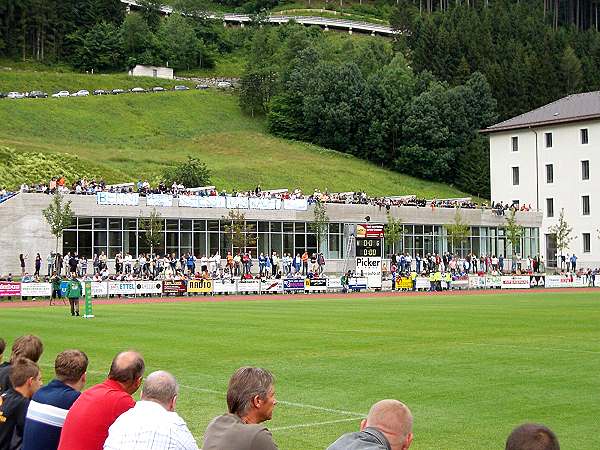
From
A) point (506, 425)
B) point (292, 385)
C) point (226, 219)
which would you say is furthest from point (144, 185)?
point (506, 425)

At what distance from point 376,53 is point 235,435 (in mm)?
146677

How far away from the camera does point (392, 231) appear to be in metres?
79.1

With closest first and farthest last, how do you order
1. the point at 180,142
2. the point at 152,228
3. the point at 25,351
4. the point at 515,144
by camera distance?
the point at 25,351
the point at 152,228
the point at 515,144
the point at 180,142

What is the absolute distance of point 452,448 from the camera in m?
13.0

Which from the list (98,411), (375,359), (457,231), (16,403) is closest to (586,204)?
(457,231)

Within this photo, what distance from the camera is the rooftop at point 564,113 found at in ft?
311

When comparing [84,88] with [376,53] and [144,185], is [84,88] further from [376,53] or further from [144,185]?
[144,185]

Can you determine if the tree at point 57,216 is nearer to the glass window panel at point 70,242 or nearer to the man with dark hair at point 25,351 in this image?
the glass window panel at point 70,242

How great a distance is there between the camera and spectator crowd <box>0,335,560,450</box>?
6.60 meters

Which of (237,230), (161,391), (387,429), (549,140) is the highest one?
(549,140)

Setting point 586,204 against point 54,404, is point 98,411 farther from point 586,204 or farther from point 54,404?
point 586,204

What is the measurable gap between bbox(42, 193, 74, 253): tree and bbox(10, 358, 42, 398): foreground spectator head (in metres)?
52.7

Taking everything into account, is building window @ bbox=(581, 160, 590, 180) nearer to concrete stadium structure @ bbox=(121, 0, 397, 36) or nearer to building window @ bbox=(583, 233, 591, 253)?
building window @ bbox=(583, 233, 591, 253)

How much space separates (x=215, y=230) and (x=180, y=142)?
164ft
